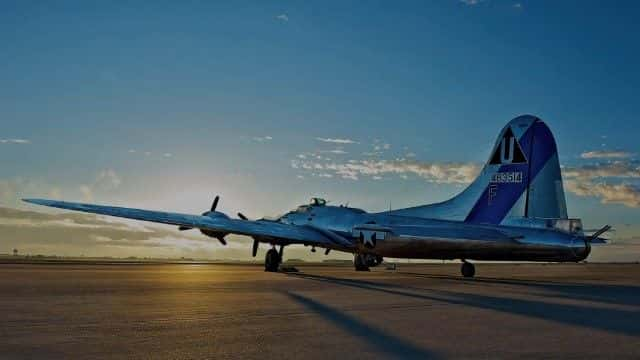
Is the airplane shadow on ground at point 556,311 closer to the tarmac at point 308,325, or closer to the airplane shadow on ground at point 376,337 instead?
the tarmac at point 308,325

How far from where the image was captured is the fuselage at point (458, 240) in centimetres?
2988

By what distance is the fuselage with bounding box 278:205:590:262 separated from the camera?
98.0ft

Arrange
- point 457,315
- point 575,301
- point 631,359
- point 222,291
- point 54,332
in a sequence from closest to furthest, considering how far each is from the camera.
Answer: point 631,359 → point 54,332 → point 457,315 → point 575,301 → point 222,291

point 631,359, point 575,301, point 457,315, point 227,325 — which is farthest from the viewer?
point 575,301

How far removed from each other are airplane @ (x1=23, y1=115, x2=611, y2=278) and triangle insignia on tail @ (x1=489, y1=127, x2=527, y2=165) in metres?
0.02

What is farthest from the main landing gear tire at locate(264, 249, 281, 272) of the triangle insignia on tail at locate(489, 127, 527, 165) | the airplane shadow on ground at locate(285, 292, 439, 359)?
the airplane shadow on ground at locate(285, 292, 439, 359)

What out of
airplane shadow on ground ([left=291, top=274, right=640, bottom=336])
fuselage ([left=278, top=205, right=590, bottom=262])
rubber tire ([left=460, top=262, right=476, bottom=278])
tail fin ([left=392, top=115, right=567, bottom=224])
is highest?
tail fin ([left=392, top=115, right=567, bottom=224])

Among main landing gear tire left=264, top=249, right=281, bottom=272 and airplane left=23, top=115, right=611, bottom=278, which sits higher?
airplane left=23, top=115, right=611, bottom=278

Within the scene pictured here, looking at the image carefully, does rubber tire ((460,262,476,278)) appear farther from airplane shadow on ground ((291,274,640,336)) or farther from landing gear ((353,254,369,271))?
airplane shadow on ground ((291,274,640,336))

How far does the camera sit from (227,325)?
12758mm

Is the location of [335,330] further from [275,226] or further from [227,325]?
[275,226]

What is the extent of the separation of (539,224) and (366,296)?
14159mm

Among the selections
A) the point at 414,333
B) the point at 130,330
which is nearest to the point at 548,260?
the point at 414,333

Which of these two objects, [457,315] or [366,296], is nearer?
[457,315]
